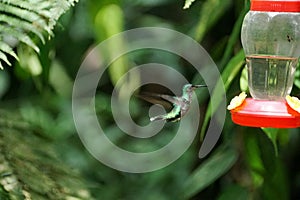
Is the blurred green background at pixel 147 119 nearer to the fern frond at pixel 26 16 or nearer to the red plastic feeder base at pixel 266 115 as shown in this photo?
the fern frond at pixel 26 16

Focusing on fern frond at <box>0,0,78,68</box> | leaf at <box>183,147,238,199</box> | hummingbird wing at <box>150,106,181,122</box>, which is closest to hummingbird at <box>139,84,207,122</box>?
hummingbird wing at <box>150,106,181,122</box>

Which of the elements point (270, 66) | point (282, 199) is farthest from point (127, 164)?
point (270, 66)

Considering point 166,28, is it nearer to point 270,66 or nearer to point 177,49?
point 177,49

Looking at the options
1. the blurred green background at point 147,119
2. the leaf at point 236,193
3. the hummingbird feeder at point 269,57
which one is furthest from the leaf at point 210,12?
the leaf at point 236,193

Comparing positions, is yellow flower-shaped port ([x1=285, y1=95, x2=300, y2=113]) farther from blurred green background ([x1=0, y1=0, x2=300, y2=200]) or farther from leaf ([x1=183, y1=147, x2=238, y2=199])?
leaf ([x1=183, y1=147, x2=238, y2=199])

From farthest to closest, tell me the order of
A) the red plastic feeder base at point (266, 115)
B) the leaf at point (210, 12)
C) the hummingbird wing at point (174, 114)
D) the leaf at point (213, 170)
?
1. the leaf at point (213, 170)
2. the leaf at point (210, 12)
3. the hummingbird wing at point (174, 114)
4. the red plastic feeder base at point (266, 115)

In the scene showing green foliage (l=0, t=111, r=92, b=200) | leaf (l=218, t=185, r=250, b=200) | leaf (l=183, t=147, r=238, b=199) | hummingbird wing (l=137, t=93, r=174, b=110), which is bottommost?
leaf (l=218, t=185, r=250, b=200)
